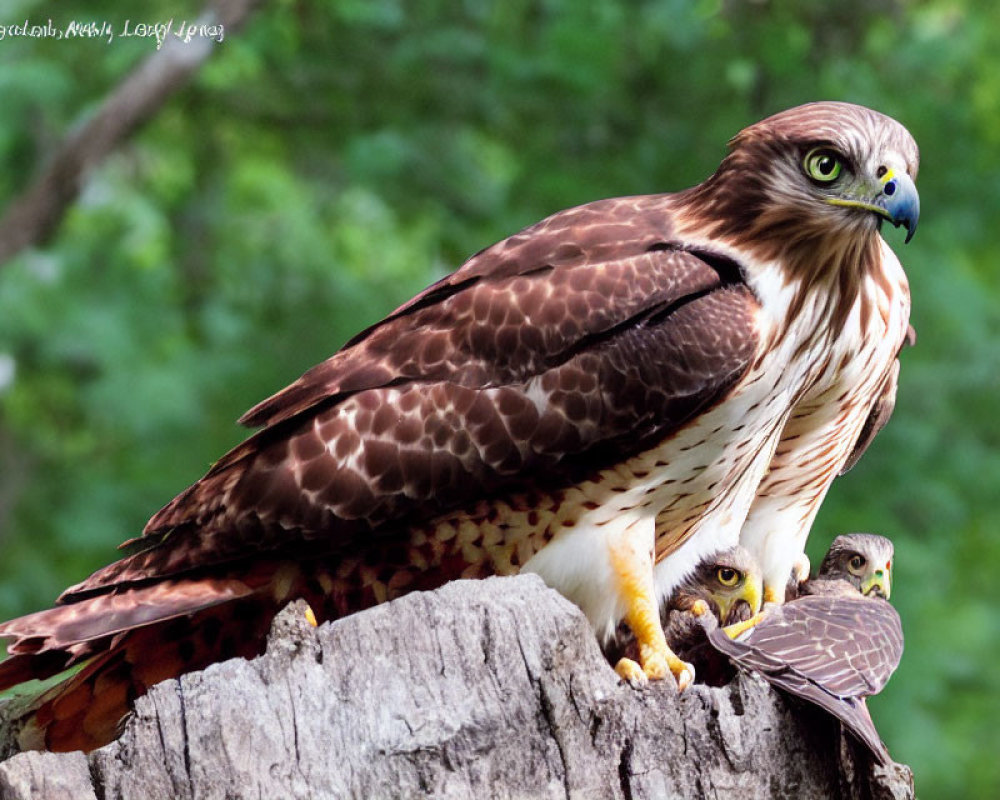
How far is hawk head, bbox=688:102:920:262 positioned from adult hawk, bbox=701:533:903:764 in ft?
2.55

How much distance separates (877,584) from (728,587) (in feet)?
1.81

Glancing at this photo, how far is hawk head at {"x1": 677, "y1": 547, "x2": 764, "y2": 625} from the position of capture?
11.5ft

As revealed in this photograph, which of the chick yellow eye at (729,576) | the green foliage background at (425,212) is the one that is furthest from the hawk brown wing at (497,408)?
the green foliage background at (425,212)

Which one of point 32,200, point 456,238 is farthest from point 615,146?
point 32,200

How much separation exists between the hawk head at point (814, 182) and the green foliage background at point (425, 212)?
4.61 meters

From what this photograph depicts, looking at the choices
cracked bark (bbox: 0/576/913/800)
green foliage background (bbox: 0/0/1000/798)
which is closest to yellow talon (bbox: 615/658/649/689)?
cracked bark (bbox: 0/576/913/800)

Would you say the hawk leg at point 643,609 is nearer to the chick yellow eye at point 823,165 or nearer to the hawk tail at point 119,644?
the hawk tail at point 119,644

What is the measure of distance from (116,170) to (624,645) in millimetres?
9454

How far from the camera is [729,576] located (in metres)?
3.51

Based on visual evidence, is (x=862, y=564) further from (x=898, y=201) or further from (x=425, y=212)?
(x=425, y=212)

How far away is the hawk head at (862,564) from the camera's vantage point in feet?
12.6

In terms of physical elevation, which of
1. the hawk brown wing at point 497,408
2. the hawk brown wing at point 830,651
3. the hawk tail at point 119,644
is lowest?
the hawk brown wing at point 830,651

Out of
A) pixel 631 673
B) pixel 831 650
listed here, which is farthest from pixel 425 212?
pixel 631 673

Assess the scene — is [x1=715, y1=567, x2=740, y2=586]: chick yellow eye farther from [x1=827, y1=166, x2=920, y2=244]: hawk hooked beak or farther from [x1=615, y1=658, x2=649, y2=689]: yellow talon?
[x1=827, y1=166, x2=920, y2=244]: hawk hooked beak
